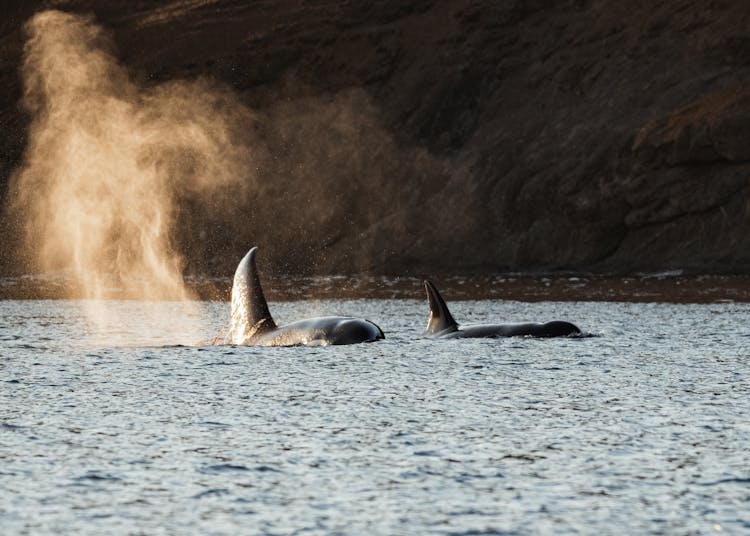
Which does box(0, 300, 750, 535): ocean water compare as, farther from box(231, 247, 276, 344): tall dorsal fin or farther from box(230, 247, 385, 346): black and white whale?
box(231, 247, 276, 344): tall dorsal fin

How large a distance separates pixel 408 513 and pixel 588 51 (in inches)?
3448

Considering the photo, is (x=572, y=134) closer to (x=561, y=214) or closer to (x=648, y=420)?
(x=561, y=214)

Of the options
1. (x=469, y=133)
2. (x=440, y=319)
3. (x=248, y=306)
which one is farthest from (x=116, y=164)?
(x=248, y=306)

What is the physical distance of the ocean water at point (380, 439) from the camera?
39.6 ft

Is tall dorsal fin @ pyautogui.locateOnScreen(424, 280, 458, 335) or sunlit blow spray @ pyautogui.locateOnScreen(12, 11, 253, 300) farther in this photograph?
sunlit blow spray @ pyautogui.locateOnScreen(12, 11, 253, 300)

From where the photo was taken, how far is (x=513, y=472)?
1403 centimetres

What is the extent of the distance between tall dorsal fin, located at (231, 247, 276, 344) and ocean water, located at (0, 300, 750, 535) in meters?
1.56

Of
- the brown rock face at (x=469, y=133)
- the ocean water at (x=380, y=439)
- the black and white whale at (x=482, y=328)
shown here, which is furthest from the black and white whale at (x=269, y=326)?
the brown rock face at (x=469, y=133)

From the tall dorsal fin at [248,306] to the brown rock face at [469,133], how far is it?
163 ft

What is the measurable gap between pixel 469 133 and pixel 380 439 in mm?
83752

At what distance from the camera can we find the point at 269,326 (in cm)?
3147

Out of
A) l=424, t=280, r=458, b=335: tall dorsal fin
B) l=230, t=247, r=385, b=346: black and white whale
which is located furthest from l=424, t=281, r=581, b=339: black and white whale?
l=230, t=247, r=385, b=346: black and white whale

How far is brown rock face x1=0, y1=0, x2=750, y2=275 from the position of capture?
82812 mm

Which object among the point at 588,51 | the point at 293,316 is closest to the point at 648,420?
the point at 293,316
